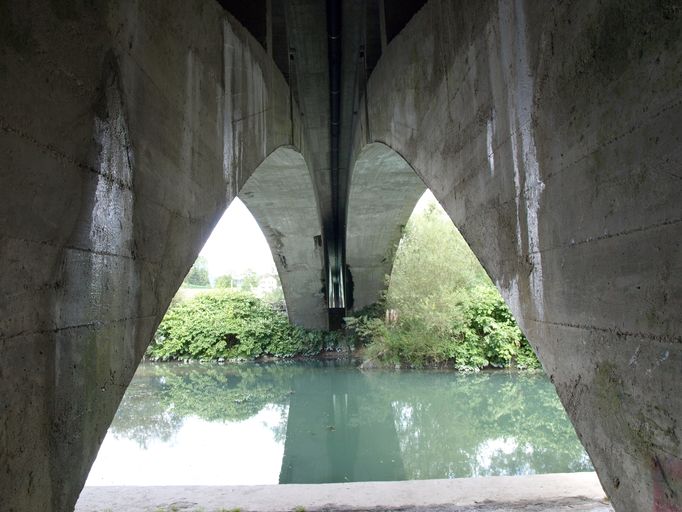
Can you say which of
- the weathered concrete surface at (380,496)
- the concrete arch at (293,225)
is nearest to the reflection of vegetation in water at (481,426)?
the weathered concrete surface at (380,496)

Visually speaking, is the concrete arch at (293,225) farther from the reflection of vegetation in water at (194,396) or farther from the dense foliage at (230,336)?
the reflection of vegetation in water at (194,396)

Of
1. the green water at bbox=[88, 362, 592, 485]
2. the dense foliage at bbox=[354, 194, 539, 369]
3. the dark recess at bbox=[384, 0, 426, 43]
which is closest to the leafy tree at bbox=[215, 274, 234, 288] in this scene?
the green water at bbox=[88, 362, 592, 485]

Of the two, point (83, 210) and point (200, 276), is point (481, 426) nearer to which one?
point (83, 210)

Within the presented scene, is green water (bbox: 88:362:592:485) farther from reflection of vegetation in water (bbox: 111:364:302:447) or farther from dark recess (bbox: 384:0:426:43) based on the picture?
dark recess (bbox: 384:0:426:43)

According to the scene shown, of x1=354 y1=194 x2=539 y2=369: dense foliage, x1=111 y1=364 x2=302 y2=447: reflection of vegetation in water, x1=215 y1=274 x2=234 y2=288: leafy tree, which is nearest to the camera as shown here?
x1=111 y1=364 x2=302 y2=447: reflection of vegetation in water

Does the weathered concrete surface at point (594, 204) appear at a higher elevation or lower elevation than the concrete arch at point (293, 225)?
lower

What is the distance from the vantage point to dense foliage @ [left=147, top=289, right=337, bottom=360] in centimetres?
1775

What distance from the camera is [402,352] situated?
1442cm

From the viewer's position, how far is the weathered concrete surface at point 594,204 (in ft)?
5.09

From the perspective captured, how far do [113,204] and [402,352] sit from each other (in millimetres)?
12885

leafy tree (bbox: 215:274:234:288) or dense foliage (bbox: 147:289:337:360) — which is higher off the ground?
leafy tree (bbox: 215:274:234:288)

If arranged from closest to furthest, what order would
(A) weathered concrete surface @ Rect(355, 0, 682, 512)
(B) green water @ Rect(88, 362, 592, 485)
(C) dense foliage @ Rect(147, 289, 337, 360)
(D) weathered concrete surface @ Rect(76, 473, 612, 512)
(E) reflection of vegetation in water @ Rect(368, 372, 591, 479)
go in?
(A) weathered concrete surface @ Rect(355, 0, 682, 512), (D) weathered concrete surface @ Rect(76, 473, 612, 512), (B) green water @ Rect(88, 362, 592, 485), (E) reflection of vegetation in water @ Rect(368, 372, 591, 479), (C) dense foliage @ Rect(147, 289, 337, 360)

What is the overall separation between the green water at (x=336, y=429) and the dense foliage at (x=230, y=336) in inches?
114

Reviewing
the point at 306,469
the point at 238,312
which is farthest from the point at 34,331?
the point at 238,312
